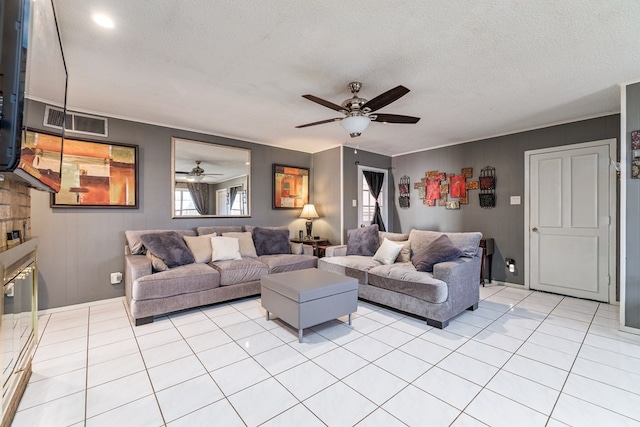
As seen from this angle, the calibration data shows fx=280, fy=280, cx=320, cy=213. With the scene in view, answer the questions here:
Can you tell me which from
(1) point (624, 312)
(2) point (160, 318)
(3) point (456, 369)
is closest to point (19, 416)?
(2) point (160, 318)

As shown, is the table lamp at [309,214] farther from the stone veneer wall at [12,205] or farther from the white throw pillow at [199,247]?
the stone veneer wall at [12,205]

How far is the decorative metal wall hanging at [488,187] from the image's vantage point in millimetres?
4480

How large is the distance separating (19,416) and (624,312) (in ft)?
15.7

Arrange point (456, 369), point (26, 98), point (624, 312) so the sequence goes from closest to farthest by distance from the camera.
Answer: point (26, 98)
point (456, 369)
point (624, 312)

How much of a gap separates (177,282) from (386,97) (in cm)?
280

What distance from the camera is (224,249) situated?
3.74 m

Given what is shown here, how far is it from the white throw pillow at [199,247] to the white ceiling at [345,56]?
1602 mm

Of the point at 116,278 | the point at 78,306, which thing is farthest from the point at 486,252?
the point at 78,306

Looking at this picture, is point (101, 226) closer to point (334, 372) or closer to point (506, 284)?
point (334, 372)

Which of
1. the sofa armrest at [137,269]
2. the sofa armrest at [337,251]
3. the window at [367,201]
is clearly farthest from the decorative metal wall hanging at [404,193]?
the sofa armrest at [137,269]

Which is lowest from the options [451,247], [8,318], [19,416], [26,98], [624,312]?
[19,416]

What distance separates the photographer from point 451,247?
3.06 m

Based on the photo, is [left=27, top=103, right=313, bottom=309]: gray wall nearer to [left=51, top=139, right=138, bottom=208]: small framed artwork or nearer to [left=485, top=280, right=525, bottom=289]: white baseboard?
[left=51, top=139, right=138, bottom=208]: small framed artwork

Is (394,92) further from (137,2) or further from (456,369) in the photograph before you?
(456,369)
